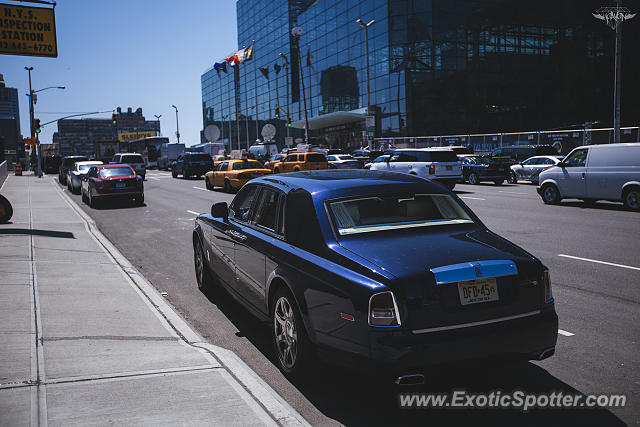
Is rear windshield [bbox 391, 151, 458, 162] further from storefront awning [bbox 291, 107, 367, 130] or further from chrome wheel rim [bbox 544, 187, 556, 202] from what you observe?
storefront awning [bbox 291, 107, 367, 130]

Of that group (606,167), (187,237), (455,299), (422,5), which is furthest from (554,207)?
(422,5)

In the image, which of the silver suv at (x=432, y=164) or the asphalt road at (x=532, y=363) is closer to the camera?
the asphalt road at (x=532, y=363)

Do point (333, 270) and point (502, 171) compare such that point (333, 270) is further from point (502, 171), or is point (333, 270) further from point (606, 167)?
point (502, 171)

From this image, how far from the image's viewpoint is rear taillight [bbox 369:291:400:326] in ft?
11.6

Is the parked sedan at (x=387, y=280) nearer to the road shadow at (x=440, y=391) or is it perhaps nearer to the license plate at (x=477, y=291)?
the license plate at (x=477, y=291)

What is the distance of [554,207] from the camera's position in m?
16.8

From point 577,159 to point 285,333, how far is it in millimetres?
15251

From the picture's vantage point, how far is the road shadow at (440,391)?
3713 mm

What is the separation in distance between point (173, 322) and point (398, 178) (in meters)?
2.87

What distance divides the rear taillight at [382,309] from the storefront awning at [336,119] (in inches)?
2075

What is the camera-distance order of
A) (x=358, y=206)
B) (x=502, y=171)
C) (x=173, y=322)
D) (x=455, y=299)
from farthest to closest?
(x=502, y=171) < (x=173, y=322) < (x=358, y=206) < (x=455, y=299)

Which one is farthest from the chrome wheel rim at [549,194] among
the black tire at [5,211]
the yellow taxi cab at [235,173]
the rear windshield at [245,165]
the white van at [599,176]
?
the black tire at [5,211]

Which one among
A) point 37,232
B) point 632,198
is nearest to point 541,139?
point 632,198

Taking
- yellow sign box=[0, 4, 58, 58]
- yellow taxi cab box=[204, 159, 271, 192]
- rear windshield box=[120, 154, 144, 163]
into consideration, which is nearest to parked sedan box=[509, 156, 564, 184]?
yellow taxi cab box=[204, 159, 271, 192]
